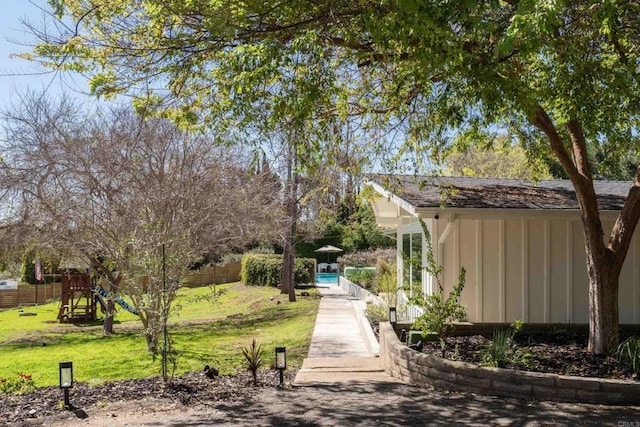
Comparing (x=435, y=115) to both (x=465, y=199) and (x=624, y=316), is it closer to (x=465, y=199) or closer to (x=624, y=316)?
(x=465, y=199)

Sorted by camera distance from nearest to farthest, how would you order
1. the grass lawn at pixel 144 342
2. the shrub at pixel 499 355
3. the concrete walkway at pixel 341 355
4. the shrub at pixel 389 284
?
the shrub at pixel 499 355 < the concrete walkway at pixel 341 355 < the grass lawn at pixel 144 342 < the shrub at pixel 389 284

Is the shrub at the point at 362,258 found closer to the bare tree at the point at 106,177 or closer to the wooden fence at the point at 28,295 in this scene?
the wooden fence at the point at 28,295

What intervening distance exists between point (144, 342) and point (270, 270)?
1565cm

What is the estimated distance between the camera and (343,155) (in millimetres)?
11445

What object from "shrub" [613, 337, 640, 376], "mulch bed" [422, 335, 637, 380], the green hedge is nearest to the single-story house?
"mulch bed" [422, 335, 637, 380]

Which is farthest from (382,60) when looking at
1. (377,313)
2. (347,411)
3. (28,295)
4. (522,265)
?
(28,295)

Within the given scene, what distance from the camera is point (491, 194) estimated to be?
38.0 feet

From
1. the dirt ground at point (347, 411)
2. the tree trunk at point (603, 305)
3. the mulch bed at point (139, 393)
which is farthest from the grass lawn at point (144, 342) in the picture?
the tree trunk at point (603, 305)

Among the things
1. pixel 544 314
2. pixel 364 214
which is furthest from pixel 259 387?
pixel 364 214

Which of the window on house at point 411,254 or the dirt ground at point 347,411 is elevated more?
the window on house at point 411,254

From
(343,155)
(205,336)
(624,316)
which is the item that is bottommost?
(205,336)

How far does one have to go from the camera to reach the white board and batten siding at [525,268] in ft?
36.3

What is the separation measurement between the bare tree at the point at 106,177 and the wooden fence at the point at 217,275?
20.3 metres

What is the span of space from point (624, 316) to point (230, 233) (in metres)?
10.7
